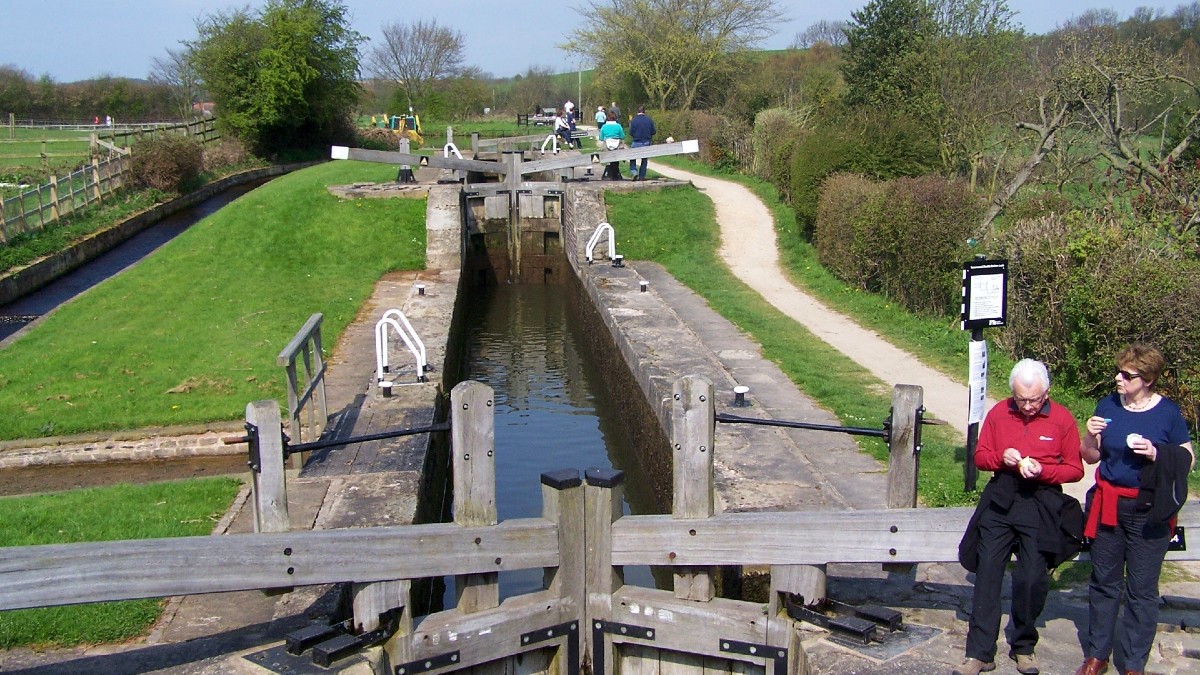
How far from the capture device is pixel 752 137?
27688mm

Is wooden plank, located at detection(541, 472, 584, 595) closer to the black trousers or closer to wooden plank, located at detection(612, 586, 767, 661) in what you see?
wooden plank, located at detection(612, 586, 767, 661)

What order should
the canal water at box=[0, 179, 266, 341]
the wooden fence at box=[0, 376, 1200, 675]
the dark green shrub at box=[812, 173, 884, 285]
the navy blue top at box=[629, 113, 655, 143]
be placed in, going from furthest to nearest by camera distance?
the navy blue top at box=[629, 113, 655, 143] < the canal water at box=[0, 179, 266, 341] < the dark green shrub at box=[812, 173, 884, 285] < the wooden fence at box=[0, 376, 1200, 675]

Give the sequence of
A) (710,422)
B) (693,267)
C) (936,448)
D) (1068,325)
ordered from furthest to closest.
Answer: (693,267) → (1068,325) → (936,448) → (710,422)

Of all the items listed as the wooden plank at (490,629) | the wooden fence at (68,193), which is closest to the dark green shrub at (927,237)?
the wooden plank at (490,629)

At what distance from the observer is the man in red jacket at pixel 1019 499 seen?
4.39 metres

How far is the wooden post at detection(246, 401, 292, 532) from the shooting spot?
5098 mm

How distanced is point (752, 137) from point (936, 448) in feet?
67.7

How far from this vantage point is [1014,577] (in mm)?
4613

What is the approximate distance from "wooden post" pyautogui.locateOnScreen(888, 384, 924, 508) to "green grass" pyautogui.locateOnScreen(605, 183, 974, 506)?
136 centimetres

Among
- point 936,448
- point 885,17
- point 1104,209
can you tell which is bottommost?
→ point 936,448

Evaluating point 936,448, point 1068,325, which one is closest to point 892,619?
point 936,448

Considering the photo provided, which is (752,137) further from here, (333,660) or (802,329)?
(333,660)

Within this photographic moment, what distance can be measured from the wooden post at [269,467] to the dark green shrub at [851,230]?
10458 mm

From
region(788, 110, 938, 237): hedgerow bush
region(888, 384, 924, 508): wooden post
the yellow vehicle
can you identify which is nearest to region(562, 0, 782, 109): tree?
the yellow vehicle
